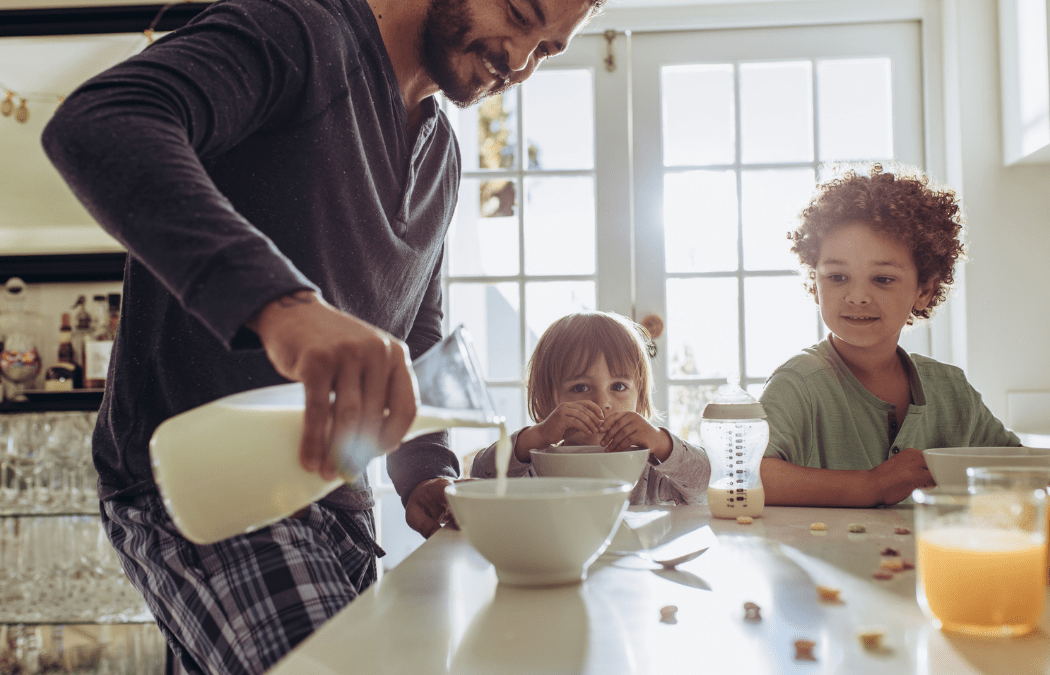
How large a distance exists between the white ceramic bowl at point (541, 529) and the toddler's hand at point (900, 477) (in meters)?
0.57

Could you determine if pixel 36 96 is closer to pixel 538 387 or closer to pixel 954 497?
pixel 538 387

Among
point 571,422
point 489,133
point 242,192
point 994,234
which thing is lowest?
point 571,422

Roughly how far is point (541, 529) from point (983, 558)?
29 cm

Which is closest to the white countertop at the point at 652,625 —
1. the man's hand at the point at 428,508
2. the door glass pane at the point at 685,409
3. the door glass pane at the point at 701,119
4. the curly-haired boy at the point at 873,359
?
the man's hand at the point at 428,508

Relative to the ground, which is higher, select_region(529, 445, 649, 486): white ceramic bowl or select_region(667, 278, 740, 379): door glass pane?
select_region(667, 278, 740, 379): door glass pane

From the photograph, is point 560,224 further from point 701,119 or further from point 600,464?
point 600,464

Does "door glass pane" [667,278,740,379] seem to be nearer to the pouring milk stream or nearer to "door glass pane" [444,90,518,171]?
"door glass pane" [444,90,518,171]

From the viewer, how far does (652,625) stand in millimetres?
505

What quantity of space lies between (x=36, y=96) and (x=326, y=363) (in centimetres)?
228

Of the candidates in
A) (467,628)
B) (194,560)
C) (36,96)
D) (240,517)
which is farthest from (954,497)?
(36,96)

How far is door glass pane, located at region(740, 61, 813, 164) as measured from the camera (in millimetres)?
2381

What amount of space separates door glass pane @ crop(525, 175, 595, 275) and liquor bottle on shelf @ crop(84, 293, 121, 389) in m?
1.19

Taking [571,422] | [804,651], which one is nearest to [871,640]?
[804,651]

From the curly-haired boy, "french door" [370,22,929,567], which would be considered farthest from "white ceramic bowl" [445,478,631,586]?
"french door" [370,22,929,567]
